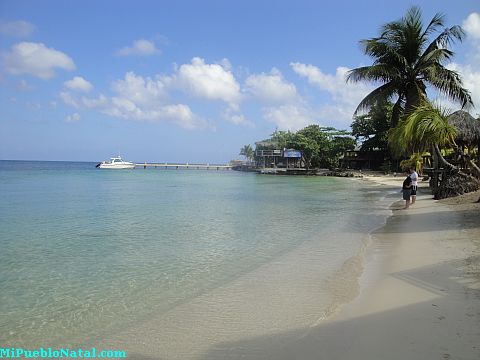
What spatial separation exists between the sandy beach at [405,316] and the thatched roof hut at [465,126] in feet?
35.0

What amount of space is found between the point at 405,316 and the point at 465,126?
15383mm

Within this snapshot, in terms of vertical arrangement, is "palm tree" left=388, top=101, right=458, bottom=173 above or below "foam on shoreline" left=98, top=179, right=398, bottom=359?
above

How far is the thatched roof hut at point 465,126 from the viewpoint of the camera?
17047 millimetres

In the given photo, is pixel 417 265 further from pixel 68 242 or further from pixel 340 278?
pixel 68 242

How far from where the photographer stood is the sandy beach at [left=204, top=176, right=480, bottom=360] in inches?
145

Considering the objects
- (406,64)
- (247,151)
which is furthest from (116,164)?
(406,64)

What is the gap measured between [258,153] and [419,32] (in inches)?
2180

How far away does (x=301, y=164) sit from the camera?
2724 inches

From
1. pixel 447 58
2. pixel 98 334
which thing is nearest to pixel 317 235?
pixel 98 334

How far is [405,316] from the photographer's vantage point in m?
4.46

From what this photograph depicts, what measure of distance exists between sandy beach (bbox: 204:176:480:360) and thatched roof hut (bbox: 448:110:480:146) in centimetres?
1066

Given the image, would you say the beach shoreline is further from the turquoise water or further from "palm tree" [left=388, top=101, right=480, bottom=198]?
"palm tree" [left=388, top=101, right=480, bottom=198]

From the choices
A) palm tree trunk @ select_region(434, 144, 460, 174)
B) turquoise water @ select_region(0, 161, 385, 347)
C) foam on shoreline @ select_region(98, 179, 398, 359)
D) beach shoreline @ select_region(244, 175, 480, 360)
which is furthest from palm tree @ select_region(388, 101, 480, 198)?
foam on shoreline @ select_region(98, 179, 398, 359)

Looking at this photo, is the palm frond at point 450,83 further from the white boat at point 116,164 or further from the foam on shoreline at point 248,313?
the white boat at point 116,164
